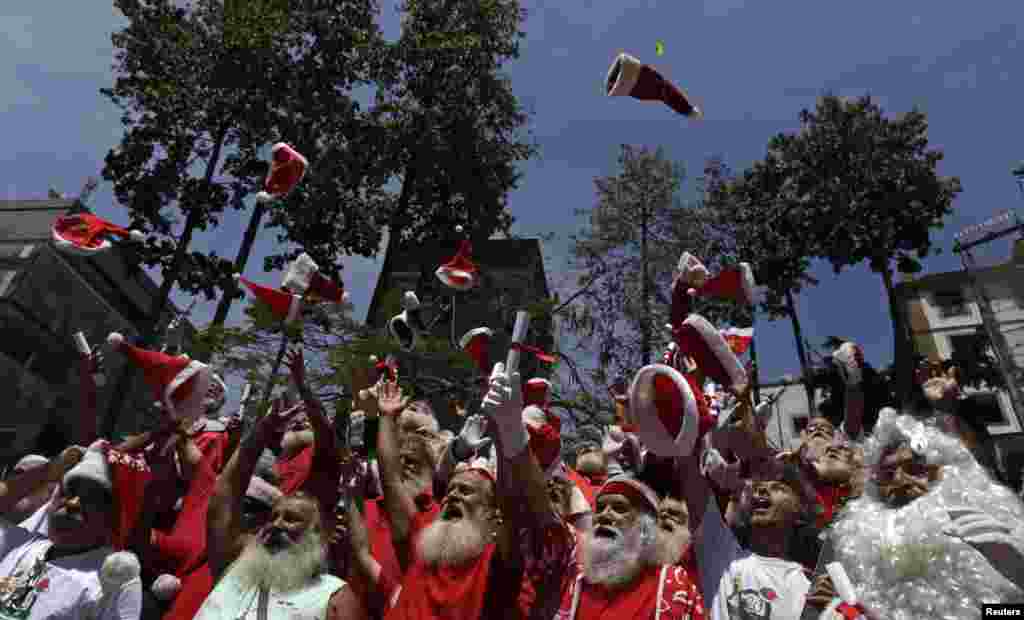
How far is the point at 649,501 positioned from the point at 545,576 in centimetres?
57

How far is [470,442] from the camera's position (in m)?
3.95

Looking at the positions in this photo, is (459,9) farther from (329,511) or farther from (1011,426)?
(1011,426)

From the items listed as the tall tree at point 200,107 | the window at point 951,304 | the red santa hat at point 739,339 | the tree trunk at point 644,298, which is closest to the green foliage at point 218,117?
the tall tree at point 200,107

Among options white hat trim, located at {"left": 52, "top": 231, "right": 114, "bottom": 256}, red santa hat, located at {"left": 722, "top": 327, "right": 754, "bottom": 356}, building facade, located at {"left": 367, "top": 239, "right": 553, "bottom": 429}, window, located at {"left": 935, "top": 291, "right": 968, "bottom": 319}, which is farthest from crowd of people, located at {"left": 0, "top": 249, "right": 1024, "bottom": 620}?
window, located at {"left": 935, "top": 291, "right": 968, "bottom": 319}

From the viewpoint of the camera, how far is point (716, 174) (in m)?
22.5

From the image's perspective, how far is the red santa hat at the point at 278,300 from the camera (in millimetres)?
6094

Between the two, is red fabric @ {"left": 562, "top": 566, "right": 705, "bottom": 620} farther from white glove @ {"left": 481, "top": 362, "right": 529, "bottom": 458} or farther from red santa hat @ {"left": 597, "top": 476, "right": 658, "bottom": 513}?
white glove @ {"left": 481, "top": 362, "right": 529, "bottom": 458}

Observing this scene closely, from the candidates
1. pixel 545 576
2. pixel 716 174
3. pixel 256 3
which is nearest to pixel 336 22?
pixel 256 3

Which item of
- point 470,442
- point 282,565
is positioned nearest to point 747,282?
point 470,442

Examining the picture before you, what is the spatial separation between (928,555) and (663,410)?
112 cm

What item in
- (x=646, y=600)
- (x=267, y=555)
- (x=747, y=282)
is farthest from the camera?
(x=747, y=282)

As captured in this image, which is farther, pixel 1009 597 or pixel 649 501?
pixel 649 501

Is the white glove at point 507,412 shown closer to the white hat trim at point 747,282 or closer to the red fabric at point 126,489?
the red fabric at point 126,489

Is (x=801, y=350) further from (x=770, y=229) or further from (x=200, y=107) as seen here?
(x=200, y=107)
